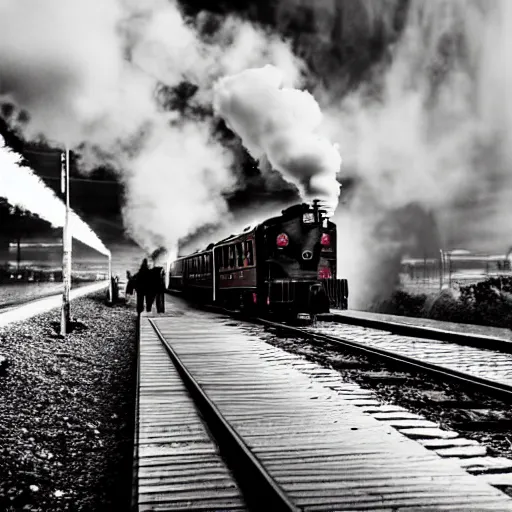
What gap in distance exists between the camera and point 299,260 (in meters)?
13.6

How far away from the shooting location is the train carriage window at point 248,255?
14062 millimetres

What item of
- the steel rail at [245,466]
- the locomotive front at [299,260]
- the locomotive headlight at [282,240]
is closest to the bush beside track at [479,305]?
the locomotive front at [299,260]

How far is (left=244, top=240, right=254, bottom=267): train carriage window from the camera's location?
14062 millimetres

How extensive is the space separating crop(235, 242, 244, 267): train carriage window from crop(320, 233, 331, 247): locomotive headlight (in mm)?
2256

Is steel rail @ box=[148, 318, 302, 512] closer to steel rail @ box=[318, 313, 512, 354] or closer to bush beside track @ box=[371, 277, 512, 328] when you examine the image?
steel rail @ box=[318, 313, 512, 354]

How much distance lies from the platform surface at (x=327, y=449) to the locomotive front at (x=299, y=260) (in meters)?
5.75

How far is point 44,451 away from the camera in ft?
15.0

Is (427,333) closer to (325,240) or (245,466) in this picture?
Answer: (325,240)

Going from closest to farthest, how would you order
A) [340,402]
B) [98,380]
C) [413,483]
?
[413,483] → [340,402] → [98,380]

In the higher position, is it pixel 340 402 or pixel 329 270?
pixel 329 270

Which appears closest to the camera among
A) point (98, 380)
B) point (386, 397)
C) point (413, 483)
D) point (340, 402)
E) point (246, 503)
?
point (246, 503)

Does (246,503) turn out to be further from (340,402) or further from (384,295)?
(384,295)

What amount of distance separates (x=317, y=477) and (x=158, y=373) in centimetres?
415

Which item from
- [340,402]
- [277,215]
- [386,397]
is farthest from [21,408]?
[277,215]
